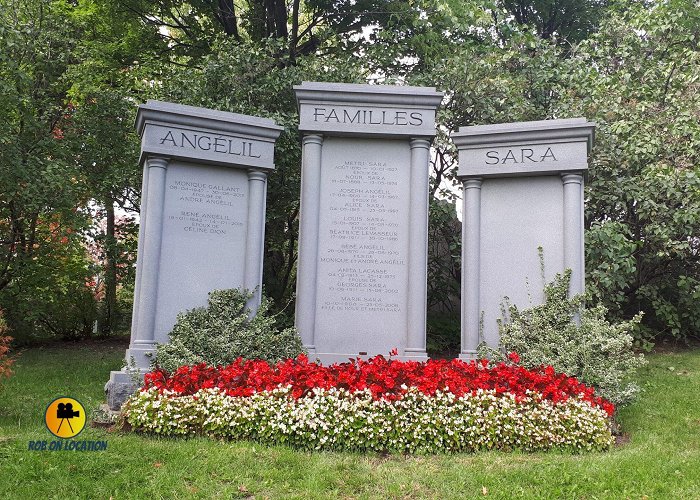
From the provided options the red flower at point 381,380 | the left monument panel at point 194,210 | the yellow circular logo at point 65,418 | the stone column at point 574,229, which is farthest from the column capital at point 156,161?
the stone column at point 574,229

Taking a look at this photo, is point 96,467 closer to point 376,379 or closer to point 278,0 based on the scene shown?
point 376,379

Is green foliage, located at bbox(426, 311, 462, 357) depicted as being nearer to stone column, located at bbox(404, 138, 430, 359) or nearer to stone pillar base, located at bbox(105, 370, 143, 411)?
stone column, located at bbox(404, 138, 430, 359)

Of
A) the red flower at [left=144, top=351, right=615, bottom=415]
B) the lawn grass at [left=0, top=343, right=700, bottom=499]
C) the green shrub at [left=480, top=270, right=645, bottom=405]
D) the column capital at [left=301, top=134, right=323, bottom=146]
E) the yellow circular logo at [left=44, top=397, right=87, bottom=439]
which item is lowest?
the lawn grass at [left=0, top=343, right=700, bottom=499]

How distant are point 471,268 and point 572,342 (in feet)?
5.99

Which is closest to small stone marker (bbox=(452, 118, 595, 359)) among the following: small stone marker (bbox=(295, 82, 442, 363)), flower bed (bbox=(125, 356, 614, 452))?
small stone marker (bbox=(295, 82, 442, 363))

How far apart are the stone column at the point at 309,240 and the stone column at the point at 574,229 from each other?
11.2 feet

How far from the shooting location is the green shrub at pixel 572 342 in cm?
727

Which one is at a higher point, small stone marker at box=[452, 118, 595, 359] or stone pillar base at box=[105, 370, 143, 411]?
small stone marker at box=[452, 118, 595, 359]

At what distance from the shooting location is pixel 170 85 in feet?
41.5

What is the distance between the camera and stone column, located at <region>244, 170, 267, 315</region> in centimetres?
880

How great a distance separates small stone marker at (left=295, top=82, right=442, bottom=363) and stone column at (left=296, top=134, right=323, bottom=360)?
0.05 feet

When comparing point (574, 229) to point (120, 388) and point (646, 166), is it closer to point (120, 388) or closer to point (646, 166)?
point (646, 166)

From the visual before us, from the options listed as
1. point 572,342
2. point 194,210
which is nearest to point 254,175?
point 194,210

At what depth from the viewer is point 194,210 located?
876 cm
